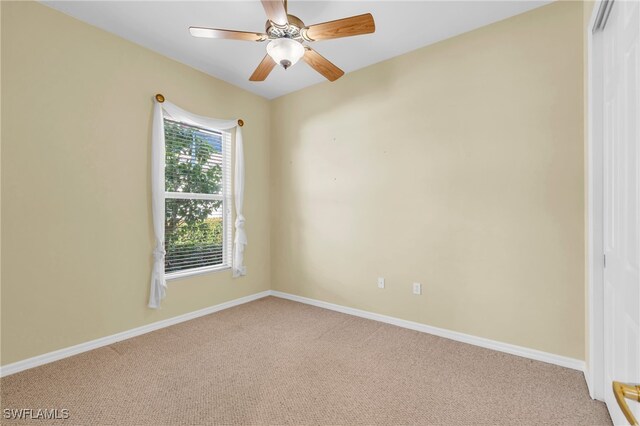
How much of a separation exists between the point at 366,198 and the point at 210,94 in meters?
2.17

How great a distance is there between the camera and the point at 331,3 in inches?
95.1

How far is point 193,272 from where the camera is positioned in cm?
346

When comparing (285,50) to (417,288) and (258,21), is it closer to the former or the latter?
(258,21)

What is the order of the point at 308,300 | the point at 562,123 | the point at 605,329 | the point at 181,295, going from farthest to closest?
the point at 308,300
the point at 181,295
the point at 562,123
the point at 605,329

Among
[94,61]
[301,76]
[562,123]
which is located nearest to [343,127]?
[301,76]

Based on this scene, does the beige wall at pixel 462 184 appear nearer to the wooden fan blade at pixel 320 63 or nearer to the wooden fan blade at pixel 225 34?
the wooden fan blade at pixel 320 63

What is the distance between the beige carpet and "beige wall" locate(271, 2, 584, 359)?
0.47 m

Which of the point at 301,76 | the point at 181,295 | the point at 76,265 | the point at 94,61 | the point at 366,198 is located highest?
the point at 301,76

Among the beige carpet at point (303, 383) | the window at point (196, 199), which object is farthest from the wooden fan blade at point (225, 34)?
the beige carpet at point (303, 383)

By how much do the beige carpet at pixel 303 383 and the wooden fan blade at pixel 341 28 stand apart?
7.89ft

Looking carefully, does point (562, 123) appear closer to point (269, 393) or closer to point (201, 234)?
point (269, 393)

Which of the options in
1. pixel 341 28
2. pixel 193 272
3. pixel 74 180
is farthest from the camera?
pixel 193 272

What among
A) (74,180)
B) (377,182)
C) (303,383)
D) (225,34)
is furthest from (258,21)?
(303,383)

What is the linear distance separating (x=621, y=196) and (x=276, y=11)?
A: 6.94 ft
